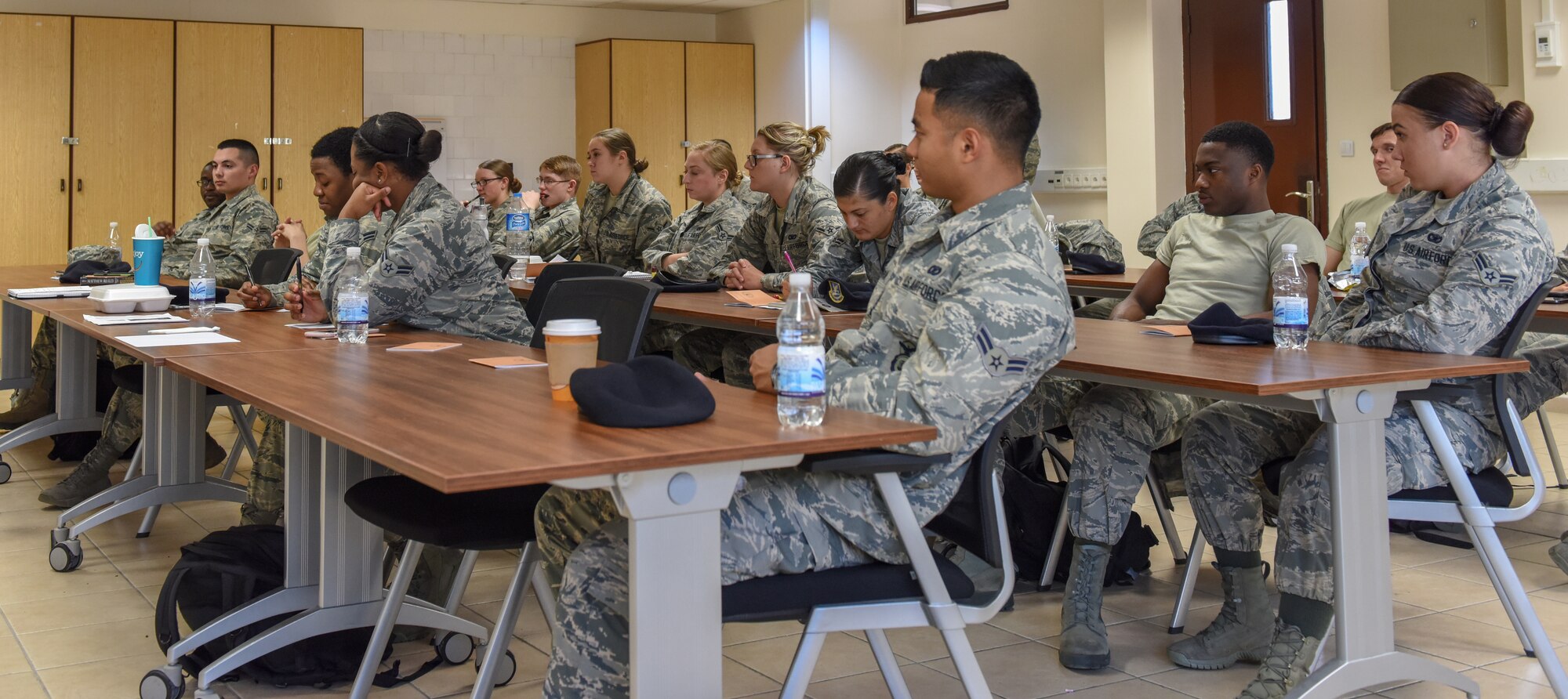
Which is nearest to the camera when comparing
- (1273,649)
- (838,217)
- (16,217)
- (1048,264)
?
(1048,264)

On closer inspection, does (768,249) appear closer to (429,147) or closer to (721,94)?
(429,147)

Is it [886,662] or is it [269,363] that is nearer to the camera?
[886,662]

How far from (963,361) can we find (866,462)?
203 mm

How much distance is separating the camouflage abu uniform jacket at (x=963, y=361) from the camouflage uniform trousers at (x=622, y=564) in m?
0.03

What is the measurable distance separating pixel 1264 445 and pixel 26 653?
2.73 meters

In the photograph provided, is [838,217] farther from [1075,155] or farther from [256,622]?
[1075,155]

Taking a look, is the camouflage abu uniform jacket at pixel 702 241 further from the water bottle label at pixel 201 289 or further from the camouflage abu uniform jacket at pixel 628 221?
the water bottle label at pixel 201 289

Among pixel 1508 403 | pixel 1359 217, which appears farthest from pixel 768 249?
pixel 1508 403

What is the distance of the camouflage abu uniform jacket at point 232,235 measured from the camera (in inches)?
222

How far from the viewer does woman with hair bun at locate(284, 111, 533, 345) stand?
3.43 meters

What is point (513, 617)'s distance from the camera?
2.32 m

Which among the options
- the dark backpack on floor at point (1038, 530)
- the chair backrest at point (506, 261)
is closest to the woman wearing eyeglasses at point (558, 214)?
the chair backrest at point (506, 261)

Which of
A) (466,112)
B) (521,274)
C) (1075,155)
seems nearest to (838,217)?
(521,274)

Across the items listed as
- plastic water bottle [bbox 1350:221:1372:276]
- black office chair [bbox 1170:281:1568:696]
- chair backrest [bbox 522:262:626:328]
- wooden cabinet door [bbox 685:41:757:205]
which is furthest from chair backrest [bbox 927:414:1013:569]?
wooden cabinet door [bbox 685:41:757:205]
